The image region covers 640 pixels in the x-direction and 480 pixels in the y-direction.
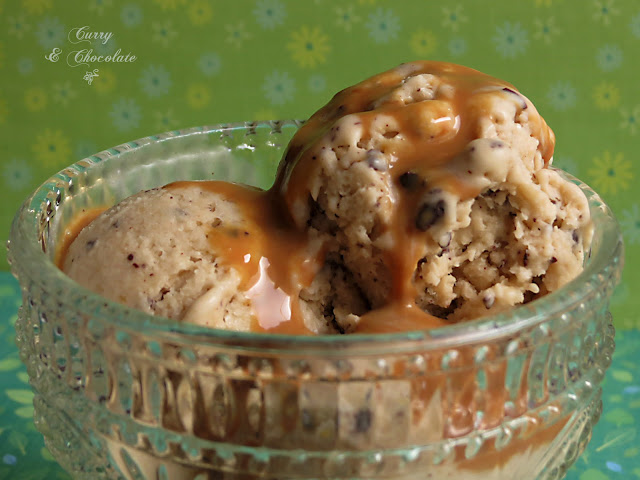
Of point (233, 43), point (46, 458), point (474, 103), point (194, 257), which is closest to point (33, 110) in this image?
point (233, 43)

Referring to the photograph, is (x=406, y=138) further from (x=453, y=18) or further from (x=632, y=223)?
(x=632, y=223)

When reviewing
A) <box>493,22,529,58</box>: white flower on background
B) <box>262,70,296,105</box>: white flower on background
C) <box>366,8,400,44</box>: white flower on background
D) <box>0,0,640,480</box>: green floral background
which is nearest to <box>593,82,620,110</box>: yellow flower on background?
<box>0,0,640,480</box>: green floral background

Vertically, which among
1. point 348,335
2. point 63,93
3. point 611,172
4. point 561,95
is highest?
point 348,335

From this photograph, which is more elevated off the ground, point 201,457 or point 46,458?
point 201,457

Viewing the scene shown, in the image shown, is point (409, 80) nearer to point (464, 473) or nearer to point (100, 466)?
point (464, 473)

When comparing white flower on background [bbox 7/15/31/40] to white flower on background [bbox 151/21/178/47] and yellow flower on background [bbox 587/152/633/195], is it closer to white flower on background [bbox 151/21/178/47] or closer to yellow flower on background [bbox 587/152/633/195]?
white flower on background [bbox 151/21/178/47]

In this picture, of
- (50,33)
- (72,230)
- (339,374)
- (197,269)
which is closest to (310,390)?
(339,374)
